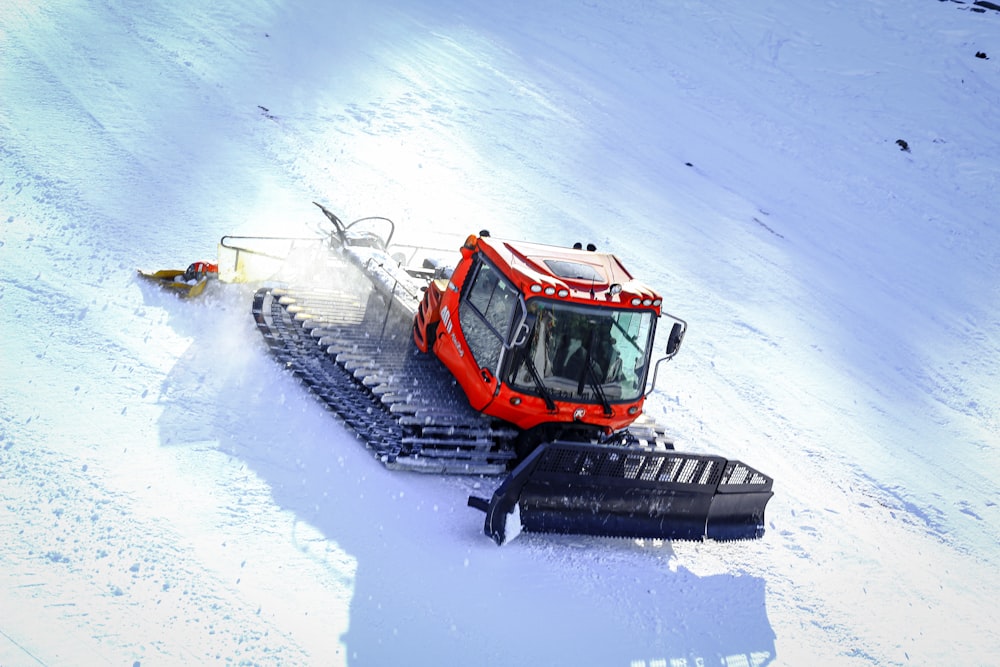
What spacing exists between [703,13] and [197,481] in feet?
83.5

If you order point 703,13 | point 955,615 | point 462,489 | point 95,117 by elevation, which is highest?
point 703,13

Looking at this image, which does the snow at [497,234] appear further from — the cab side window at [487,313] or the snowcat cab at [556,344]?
the cab side window at [487,313]

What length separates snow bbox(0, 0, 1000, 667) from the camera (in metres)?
6.74

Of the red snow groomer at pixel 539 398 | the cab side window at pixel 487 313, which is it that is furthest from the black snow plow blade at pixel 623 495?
the cab side window at pixel 487 313

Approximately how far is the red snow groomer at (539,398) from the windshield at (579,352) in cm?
1

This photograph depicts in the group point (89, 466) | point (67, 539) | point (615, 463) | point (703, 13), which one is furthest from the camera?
point (703, 13)

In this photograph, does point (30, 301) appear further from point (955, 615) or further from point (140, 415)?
point (955, 615)

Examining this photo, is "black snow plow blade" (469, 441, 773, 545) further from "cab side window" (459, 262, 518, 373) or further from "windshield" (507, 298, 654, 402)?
"cab side window" (459, 262, 518, 373)

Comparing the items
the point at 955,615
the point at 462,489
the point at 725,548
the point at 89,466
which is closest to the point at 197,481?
the point at 89,466

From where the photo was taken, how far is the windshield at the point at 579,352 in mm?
8359

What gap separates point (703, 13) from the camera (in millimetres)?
29328

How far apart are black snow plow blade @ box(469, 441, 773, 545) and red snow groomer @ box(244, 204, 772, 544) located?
0.03 feet

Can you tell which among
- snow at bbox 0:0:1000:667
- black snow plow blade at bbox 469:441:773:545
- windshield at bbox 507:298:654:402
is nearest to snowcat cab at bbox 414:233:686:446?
windshield at bbox 507:298:654:402

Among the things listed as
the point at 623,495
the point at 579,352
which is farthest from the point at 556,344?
the point at 623,495
